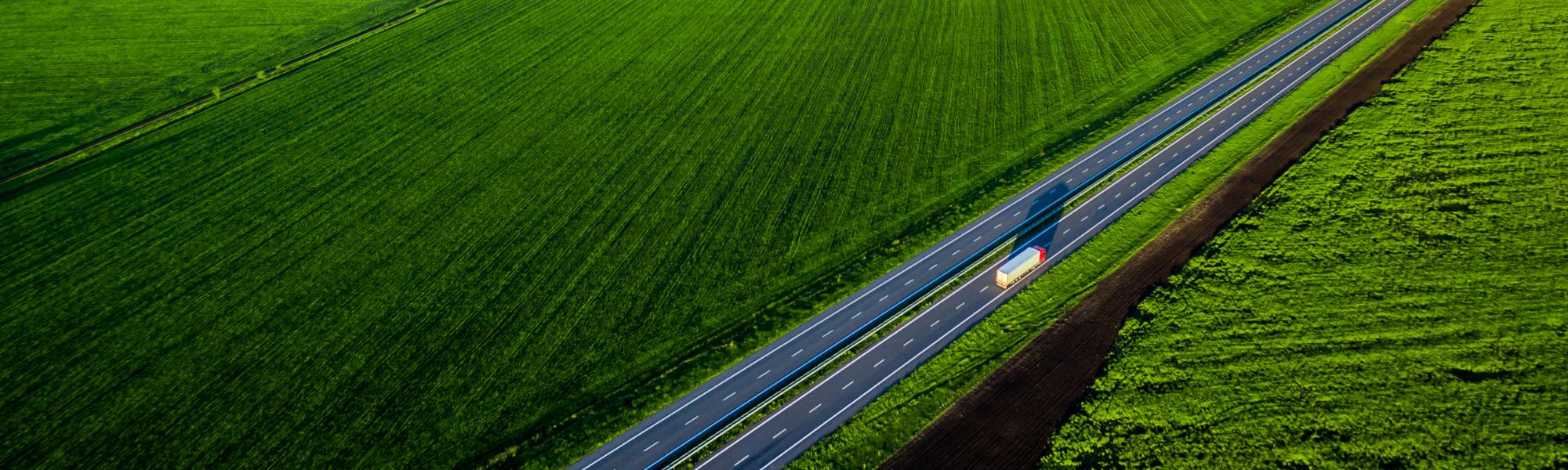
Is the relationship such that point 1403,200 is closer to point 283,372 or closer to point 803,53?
point 803,53

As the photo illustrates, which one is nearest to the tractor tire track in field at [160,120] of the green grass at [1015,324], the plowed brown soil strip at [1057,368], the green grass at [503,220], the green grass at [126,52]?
the green grass at [126,52]

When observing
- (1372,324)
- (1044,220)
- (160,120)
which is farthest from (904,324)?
(160,120)

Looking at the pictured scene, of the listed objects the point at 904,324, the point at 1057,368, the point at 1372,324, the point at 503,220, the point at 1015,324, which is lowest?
the point at 1057,368

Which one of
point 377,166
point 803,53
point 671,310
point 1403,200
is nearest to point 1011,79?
point 803,53

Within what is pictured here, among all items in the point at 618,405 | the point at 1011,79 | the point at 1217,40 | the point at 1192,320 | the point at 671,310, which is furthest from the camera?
the point at 1217,40

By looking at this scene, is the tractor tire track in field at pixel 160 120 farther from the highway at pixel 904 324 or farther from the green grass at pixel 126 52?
the highway at pixel 904 324

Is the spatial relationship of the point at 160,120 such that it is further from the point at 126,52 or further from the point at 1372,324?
the point at 1372,324

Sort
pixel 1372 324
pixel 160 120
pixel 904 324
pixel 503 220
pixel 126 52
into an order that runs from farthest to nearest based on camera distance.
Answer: pixel 126 52
pixel 160 120
pixel 503 220
pixel 904 324
pixel 1372 324
